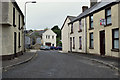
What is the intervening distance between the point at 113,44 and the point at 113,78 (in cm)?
794

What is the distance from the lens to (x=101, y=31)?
1630 cm

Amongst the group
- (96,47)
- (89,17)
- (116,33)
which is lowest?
(96,47)

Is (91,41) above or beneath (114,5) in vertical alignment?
beneath

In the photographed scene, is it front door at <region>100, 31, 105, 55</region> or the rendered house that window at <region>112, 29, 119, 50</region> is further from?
the rendered house

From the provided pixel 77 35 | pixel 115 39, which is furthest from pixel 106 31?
pixel 77 35

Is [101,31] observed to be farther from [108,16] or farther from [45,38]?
[45,38]

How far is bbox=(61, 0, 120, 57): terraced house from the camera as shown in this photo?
44.8 ft

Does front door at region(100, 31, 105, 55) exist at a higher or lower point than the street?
higher

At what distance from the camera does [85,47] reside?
20.2m

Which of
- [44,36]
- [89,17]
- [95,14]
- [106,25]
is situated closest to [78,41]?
[89,17]

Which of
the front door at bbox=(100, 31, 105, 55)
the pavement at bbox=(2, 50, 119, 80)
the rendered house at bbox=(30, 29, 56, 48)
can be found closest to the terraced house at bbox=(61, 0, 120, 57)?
the front door at bbox=(100, 31, 105, 55)

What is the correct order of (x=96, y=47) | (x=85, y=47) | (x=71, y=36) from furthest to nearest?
1. (x=71, y=36)
2. (x=85, y=47)
3. (x=96, y=47)

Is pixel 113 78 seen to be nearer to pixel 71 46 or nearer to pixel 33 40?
pixel 71 46

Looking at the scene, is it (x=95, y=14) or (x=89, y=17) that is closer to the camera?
(x=95, y=14)
